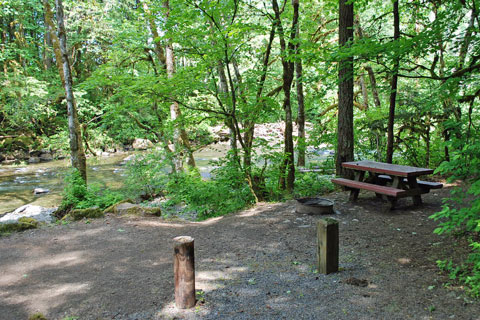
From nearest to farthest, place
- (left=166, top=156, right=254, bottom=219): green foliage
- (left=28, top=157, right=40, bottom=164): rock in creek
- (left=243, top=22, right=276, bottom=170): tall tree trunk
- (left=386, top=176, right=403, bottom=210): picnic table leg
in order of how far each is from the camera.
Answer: (left=386, top=176, right=403, bottom=210): picnic table leg → (left=243, top=22, right=276, bottom=170): tall tree trunk → (left=166, top=156, right=254, bottom=219): green foliage → (left=28, top=157, right=40, bottom=164): rock in creek

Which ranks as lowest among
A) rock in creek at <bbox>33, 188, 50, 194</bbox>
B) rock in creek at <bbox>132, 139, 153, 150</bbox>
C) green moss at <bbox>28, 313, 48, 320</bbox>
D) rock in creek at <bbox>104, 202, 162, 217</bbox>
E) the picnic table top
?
rock in creek at <bbox>33, 188, 50, 194</bbox>

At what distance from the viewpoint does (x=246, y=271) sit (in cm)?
409

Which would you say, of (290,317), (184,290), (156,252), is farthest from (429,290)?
(156,252)

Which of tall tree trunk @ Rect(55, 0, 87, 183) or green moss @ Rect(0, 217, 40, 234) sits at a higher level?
tall tree trunk @ Rect(55, 0, 87, 183)

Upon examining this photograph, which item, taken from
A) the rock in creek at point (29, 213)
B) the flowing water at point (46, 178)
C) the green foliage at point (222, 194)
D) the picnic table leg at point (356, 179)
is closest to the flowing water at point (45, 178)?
the flowing water at point (46, 178)

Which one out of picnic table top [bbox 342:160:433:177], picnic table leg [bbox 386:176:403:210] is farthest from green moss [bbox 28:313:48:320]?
picnic table leg [bbox 386:176:403:210]

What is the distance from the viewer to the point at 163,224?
680 centimetres

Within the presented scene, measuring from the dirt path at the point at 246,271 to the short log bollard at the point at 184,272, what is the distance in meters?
0.15

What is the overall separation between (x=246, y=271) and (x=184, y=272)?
121cm

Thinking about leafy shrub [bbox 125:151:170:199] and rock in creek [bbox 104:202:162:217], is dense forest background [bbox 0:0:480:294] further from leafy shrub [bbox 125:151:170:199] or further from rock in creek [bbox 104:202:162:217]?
rock in creek [bbox 104:202:162:217]

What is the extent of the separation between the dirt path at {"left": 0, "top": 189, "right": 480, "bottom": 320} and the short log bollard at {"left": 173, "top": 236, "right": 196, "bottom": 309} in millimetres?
149

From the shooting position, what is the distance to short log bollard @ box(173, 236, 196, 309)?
3.12 m

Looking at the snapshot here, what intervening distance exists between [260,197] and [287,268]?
4078mm

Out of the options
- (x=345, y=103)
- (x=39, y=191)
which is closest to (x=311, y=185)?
(x=345, y=103)
